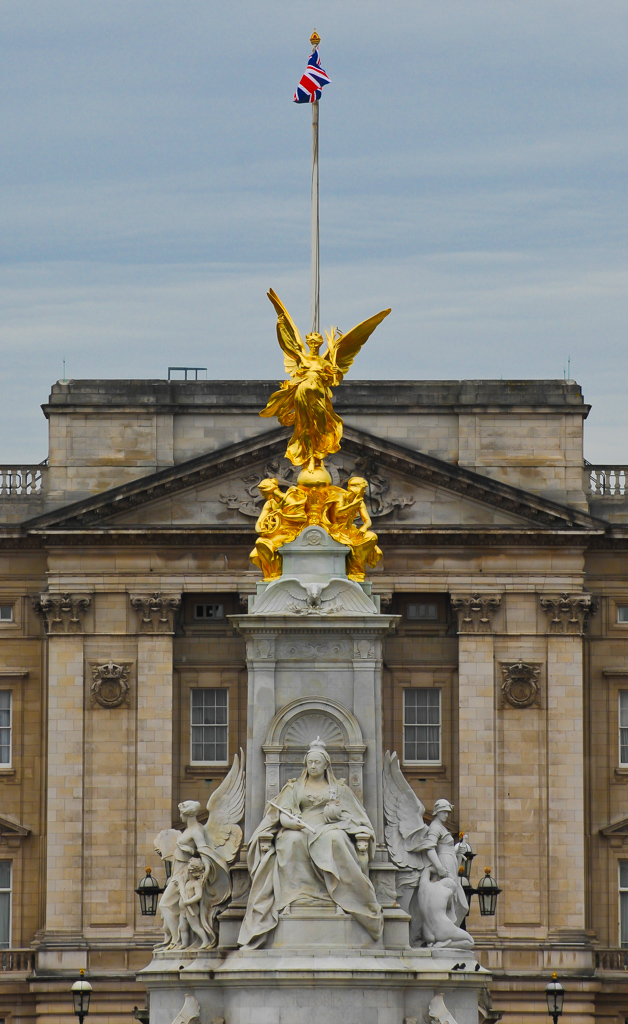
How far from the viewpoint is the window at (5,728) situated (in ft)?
319

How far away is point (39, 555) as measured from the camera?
97.7m

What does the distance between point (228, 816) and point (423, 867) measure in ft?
11.4

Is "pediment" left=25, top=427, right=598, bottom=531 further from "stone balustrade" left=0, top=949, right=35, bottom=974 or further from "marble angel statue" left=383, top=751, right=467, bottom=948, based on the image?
"marble angel statue" left=383, top=751, right=467, bottom=948

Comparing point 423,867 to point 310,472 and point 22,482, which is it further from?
point 22,482

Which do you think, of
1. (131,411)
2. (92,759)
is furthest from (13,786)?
(131,411)

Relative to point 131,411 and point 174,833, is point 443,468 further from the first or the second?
point 174,833

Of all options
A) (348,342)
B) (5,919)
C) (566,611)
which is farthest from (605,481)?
(348,342)

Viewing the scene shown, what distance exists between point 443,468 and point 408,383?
361cm

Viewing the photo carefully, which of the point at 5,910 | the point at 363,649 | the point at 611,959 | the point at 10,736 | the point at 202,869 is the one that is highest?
the point at 10,736

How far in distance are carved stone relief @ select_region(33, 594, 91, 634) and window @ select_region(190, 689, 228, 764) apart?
→ 3.94 m

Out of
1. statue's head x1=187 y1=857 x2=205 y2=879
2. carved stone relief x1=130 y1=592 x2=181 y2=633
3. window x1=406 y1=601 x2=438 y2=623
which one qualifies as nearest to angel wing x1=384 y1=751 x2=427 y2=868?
statue's head x1=187 y1=857 x2=205 y2=879

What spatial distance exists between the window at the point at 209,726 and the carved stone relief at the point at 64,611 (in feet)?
12.9

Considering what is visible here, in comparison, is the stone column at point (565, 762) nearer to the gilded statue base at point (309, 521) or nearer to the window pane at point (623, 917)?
the window pane at point (623, 917)

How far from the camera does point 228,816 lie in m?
57.7
